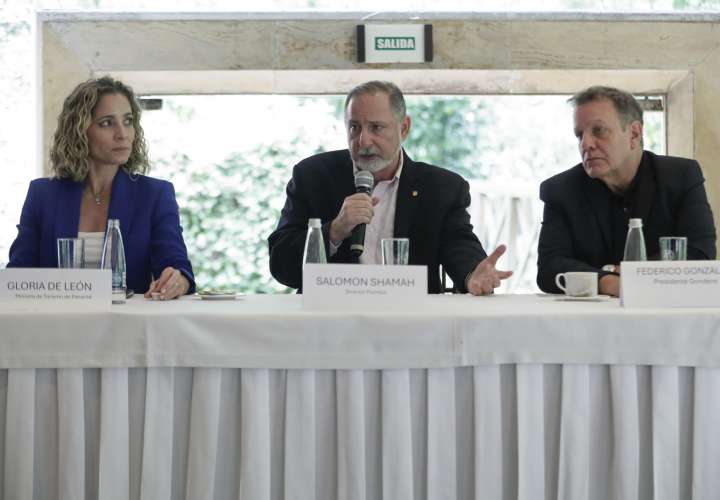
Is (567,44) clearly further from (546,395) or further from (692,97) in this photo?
(546,395)

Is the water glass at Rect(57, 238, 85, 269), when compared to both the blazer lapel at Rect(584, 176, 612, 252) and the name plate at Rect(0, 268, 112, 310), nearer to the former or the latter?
the name plate at Rect(0, 268, 112, 310)

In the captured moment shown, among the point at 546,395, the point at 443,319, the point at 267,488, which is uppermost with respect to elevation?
the point at 443,319

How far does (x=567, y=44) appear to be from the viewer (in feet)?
15.5

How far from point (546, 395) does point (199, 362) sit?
28.0 inches

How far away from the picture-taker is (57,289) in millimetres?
1875

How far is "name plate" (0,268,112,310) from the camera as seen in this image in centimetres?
186

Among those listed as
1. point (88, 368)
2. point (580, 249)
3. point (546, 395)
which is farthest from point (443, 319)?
point (580, 249)

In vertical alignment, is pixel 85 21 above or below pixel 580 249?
above

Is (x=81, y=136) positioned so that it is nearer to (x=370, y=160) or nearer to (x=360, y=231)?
(x=370, y=160)

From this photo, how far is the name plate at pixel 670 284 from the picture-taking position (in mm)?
1898

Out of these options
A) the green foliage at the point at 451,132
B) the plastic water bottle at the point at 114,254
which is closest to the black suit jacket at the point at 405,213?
the plastic water bottle at the point at 114,254

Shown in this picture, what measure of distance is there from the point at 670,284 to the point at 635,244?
0.41m

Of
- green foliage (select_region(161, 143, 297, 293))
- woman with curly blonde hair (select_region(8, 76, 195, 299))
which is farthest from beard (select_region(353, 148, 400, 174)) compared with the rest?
green foliage (select_region(161, 143, 297, 293))

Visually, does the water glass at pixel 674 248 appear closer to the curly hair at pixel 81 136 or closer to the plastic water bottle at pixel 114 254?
the plastic water bottle at pixel 114 254
